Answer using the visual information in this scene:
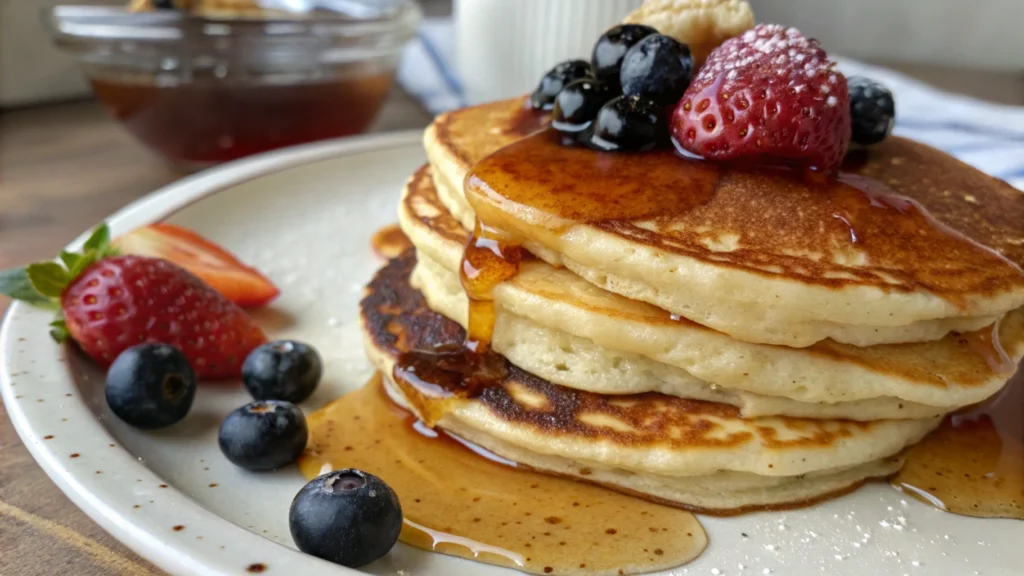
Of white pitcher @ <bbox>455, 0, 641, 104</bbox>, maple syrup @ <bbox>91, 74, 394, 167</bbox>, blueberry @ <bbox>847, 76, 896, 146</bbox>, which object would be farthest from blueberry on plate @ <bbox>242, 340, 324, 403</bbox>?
white pitcher @ <bbox>455, 0, 641, 104</bbox>

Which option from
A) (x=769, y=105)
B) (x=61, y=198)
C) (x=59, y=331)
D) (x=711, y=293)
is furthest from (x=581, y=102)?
(x=61, y=198)

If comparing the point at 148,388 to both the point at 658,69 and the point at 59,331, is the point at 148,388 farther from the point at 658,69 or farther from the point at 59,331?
the point at 658,69

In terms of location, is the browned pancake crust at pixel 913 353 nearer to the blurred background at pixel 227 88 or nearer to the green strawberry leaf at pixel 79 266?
the green strawberry leaf at pixel 79 266

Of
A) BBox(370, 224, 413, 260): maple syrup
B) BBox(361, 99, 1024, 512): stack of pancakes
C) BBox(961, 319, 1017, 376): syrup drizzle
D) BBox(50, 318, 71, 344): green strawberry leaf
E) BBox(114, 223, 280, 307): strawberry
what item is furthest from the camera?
BBox(370, 224, 413, 260): maple syrup

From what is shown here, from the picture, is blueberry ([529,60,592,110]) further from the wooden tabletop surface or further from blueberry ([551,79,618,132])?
the wooden tabletop surface

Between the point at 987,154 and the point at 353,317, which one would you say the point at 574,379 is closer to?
the point at 353,317

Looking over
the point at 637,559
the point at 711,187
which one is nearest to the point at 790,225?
the point at 711,187

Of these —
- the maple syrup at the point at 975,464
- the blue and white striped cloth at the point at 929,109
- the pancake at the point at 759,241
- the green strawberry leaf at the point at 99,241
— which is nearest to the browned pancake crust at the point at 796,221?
the pancake at the point at 759,241
